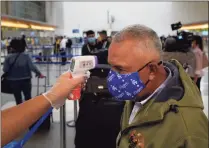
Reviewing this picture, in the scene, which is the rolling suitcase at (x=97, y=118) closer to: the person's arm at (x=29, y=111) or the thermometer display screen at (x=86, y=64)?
the thermometer display screen at (x=86, y=64)

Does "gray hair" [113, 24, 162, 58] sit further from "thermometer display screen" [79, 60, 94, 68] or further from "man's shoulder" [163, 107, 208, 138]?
"man's shoulder" [163, 107, 208, 138]

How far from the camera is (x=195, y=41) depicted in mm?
6613

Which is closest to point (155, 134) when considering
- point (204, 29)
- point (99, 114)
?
point (99, 114)

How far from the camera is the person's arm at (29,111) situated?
117 cm

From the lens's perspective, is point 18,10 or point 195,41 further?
point 18,10

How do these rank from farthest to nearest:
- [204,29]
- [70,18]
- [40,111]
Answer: [70,18]
[204,29]
[40,111]

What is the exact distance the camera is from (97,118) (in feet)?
9.42

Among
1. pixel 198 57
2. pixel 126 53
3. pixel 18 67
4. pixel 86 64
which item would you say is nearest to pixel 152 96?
pixel 126 53

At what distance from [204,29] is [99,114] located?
119 ft

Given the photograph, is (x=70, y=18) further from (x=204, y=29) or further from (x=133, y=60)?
(x=133, y=60)

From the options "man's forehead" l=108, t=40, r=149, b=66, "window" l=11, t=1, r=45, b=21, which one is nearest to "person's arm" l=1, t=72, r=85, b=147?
"man's forehead" l=108, t=40, r=149, b=66

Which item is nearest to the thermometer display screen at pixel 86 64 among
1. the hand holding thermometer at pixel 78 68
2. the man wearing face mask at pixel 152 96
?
the hand holding thermometer at pixel 78 68

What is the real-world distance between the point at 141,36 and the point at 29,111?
0.69 metres

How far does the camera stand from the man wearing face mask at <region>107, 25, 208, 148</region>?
137cm
